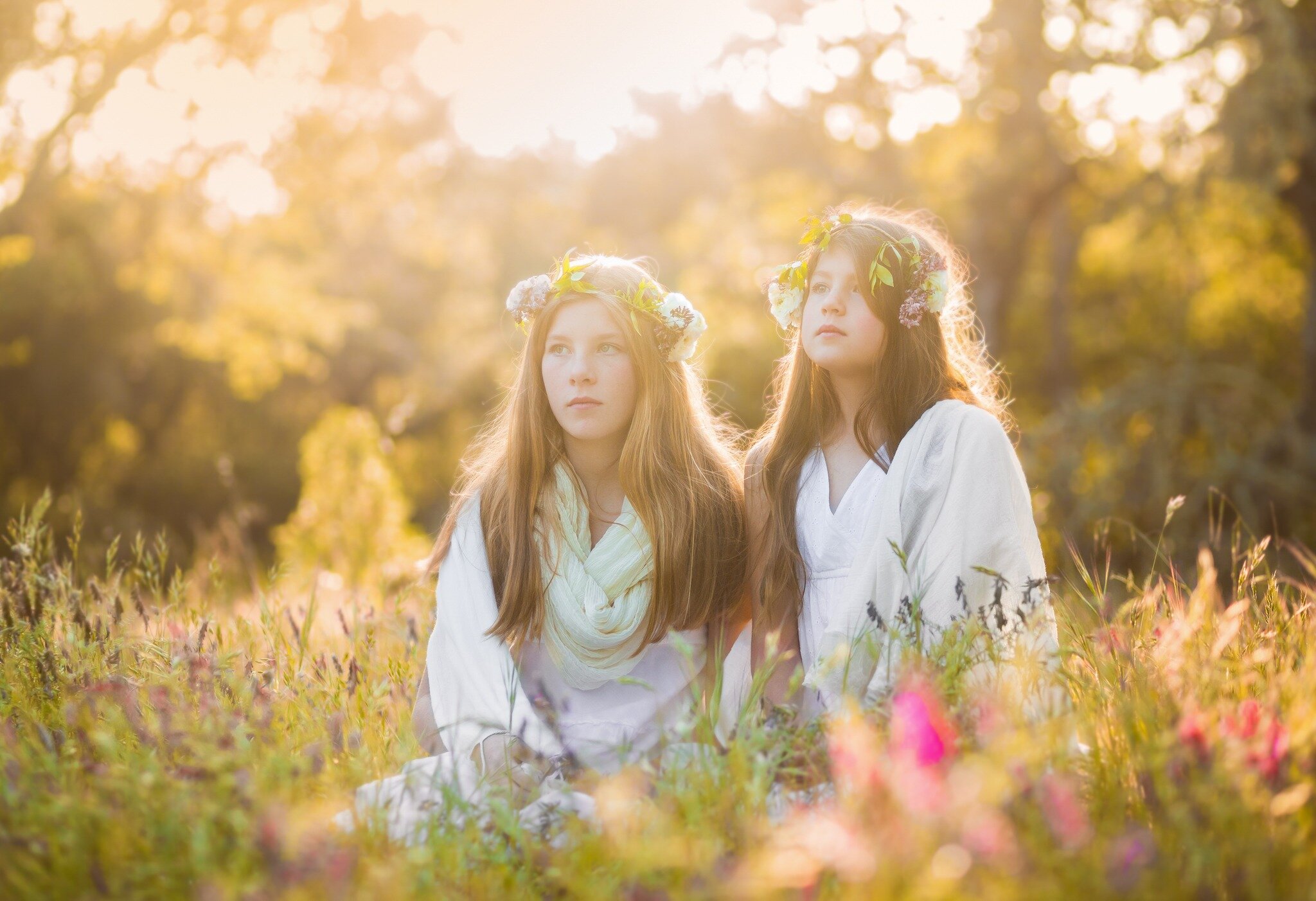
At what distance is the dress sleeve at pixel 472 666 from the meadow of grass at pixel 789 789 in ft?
0.51

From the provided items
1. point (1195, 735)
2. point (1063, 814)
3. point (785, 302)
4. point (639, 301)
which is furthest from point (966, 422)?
point (1063, 814)

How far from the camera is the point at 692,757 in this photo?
6.29ft

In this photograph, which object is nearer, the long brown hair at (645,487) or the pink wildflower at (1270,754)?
the pink wildflower at (1270,754)

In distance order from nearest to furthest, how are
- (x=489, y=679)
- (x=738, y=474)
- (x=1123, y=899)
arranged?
(x=1123, y=899), (x=489, y=679), (x=738, y=474)

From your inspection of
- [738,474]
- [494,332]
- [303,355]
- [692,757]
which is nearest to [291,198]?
[303,355]

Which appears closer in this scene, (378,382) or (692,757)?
(692,757)

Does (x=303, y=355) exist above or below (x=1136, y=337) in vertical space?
above

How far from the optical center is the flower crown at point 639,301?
9.63ft

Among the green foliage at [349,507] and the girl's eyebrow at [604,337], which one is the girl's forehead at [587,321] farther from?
the green foliage at [349,507]

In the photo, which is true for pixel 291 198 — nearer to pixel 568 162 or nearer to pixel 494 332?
pixel 494 332

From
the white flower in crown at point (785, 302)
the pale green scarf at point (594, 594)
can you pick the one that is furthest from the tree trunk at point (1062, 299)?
the pale green scarf at point (594, 594)

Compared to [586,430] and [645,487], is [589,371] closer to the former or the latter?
[586,430]

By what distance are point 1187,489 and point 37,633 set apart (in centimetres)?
745

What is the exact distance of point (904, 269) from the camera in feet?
9.68
